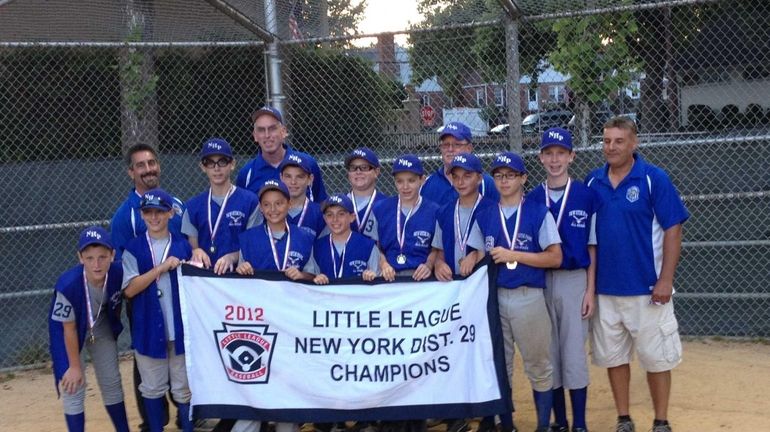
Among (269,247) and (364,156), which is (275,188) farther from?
(364,156)

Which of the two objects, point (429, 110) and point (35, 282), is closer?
point (429, 110)

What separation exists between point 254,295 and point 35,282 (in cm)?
520

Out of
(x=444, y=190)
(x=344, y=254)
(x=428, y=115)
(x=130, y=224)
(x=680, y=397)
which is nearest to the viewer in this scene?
(x=344, y=254)

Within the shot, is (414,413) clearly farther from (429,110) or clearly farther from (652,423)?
(429,110)

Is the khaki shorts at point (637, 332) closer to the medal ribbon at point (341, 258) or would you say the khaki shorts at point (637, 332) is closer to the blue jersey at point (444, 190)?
the blue jersey at point (444, 190)

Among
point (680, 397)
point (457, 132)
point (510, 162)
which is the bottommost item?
point (680, 397)

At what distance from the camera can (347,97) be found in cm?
973

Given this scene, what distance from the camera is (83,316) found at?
5098 mm

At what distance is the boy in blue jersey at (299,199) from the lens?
5.43m

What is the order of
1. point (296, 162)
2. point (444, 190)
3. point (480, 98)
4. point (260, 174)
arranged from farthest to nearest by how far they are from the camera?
point (480, 98)
point (260, 174)
point (444, 190)
point (296, 162)

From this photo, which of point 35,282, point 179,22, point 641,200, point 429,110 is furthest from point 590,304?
point 35,282

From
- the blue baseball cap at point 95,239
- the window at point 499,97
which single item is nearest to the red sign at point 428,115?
the window at point 499,97

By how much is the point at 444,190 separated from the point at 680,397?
2345 mm

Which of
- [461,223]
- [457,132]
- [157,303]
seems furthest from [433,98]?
[157,303]
